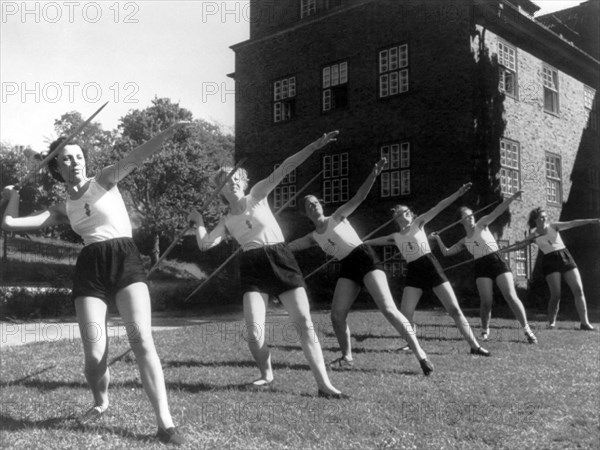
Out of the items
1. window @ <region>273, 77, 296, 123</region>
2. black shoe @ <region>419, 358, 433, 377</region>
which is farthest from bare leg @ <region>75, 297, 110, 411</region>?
window @ <region>273, 77, 296, 123</region>

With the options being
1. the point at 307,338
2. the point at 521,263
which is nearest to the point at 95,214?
the point at 307,338

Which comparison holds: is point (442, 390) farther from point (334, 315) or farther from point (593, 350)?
point (593, 350)

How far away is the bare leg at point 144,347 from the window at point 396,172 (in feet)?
57.7

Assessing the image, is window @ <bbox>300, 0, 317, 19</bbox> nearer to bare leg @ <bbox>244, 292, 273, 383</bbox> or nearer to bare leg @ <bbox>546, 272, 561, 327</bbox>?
bare leg @ <bbox>546, 272, 561, 327</bbox>

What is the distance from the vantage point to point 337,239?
7910 millimetres

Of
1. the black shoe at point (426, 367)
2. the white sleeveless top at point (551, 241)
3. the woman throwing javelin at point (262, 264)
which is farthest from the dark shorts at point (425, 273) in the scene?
the white sleeveless top at point (551, 241)

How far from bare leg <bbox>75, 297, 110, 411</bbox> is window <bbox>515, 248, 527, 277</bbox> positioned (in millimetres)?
18973

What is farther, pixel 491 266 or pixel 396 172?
pixel 396 172

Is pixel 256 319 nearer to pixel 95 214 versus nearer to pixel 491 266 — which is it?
pixel 95 214

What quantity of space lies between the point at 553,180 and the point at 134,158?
22014 mm

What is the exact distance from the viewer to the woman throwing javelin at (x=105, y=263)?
16.1 feet

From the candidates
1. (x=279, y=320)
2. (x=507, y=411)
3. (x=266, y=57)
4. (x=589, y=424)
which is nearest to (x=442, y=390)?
(x=507, y=411)

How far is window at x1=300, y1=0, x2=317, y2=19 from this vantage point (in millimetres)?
25616

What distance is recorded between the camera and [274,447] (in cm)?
490
